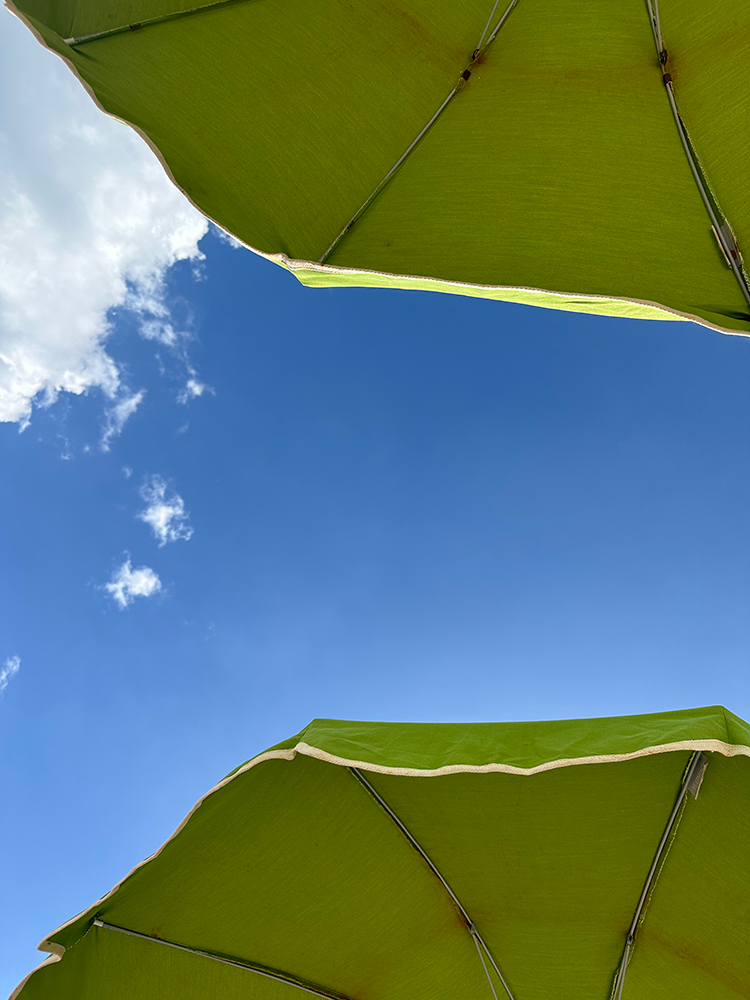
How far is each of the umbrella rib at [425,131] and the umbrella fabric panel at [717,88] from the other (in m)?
0.58

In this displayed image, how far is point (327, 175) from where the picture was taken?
94.3 inches

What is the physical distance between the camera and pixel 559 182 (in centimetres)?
230

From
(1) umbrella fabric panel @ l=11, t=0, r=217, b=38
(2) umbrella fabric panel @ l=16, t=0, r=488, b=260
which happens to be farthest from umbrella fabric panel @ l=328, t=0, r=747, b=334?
(1) umbrella fabric panel @ l=11, t=0, r=217, b=38

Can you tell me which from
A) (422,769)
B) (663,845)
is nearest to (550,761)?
(422,769)

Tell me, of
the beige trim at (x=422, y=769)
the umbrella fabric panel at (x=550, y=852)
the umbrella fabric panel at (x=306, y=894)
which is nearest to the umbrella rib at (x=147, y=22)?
the beige trim at (x=422, y=769)

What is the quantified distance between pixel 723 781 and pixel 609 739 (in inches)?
25.6

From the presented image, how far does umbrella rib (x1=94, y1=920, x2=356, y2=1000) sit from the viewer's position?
7.93 ft

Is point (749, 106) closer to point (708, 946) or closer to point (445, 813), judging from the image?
point (445, 813)

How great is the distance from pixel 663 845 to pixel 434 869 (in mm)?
912

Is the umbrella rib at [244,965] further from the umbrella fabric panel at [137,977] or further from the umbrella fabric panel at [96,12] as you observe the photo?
the umbrella fabric panel at [96,12]

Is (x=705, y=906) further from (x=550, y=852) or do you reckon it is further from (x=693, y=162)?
(x=693, y=162)

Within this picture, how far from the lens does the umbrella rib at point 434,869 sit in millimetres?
2592

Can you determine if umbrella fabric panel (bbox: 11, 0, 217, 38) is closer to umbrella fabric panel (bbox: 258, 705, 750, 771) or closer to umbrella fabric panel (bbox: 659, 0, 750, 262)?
umbrella fabric panel (bbox: 659, 0, 750, 262)

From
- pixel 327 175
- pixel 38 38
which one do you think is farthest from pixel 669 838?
pixel 38 38
